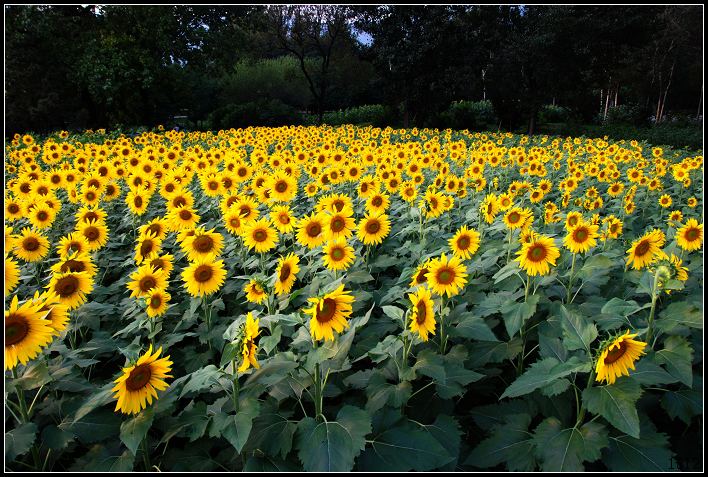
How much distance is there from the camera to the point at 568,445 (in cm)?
210

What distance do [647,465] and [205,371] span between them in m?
2.11

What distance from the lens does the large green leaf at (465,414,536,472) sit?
216 centimetres

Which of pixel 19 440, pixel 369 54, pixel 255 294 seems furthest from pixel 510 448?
pixel 369 54

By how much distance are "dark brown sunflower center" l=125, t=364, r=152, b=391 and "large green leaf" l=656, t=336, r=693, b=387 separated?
2.52 meters

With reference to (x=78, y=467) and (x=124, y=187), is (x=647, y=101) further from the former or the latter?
(x=78, y=467)

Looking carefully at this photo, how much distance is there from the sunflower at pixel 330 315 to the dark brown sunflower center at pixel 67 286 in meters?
1.83

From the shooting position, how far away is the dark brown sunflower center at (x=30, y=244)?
4.04 meters

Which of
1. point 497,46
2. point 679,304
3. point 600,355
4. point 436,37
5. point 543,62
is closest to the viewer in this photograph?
point 600,355

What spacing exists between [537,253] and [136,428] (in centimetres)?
246

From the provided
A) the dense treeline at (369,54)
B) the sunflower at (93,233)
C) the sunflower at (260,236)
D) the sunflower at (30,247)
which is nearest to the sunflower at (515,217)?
the sunflower at (260,236)

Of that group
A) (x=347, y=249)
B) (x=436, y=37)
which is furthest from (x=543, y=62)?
(x=347, y=249)

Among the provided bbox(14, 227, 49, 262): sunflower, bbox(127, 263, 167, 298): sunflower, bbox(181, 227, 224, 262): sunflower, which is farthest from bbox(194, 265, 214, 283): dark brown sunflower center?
bbox(14, 227, 49, 262): sunflower

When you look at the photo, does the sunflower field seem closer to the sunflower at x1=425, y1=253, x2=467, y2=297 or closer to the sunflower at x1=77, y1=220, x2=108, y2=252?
the sunflower at x1=425, y1=253, x2=467, y2=297

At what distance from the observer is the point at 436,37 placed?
26.9 metres
